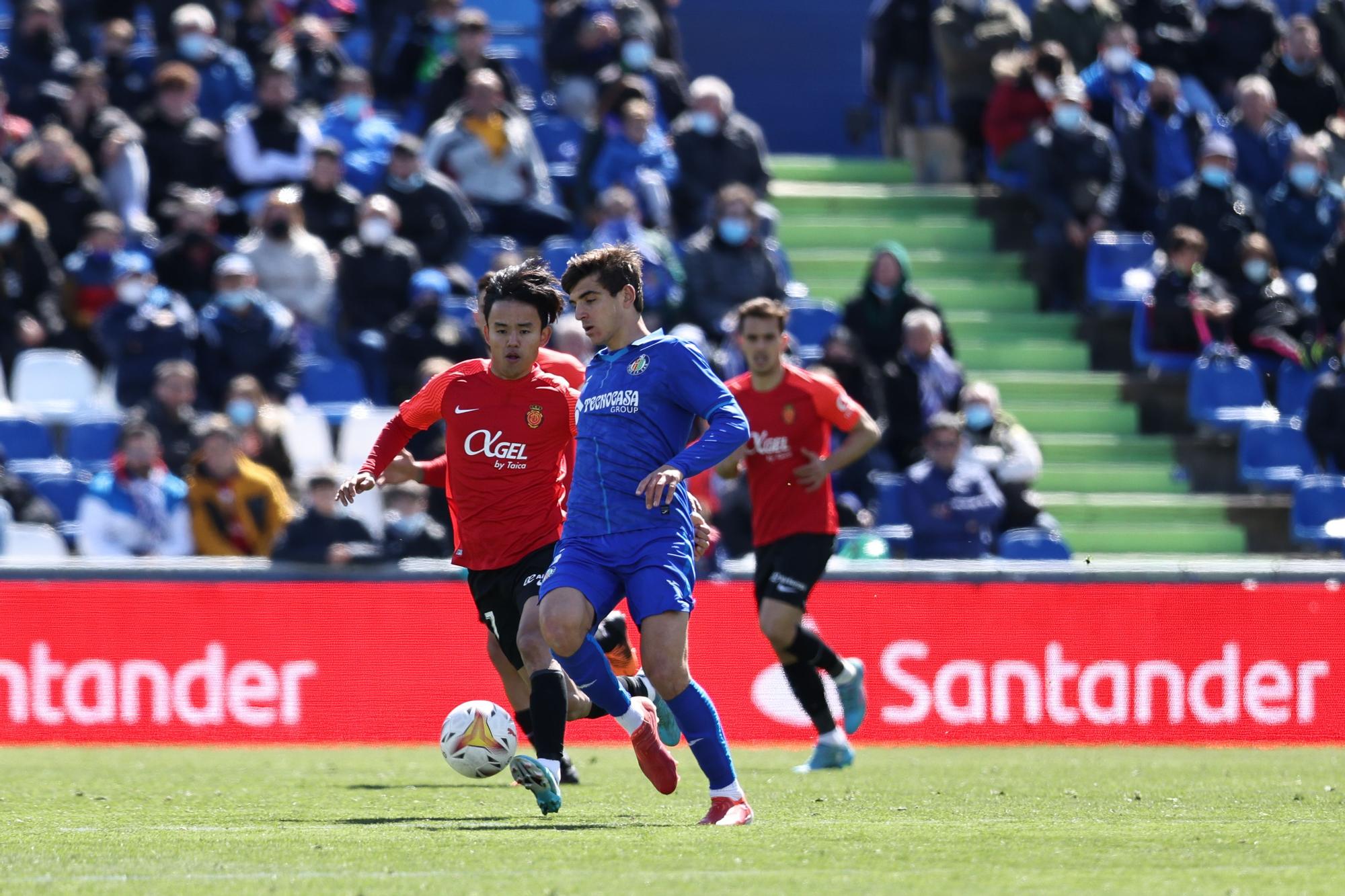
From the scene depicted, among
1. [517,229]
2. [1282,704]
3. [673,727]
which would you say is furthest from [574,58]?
[673,727]

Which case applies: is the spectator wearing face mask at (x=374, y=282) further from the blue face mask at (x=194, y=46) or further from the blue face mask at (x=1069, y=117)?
the blue face mask at (x=1069, y=117)

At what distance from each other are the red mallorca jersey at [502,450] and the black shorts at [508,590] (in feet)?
0.11

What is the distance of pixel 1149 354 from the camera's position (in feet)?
58.7

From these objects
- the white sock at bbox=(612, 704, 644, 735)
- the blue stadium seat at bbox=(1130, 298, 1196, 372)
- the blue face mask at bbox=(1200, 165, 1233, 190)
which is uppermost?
the blue face mask at bbox=(1200, 165, 1233, 190)

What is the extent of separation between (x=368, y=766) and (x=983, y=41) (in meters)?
10.9

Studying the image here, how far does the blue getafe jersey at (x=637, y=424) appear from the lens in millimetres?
7773

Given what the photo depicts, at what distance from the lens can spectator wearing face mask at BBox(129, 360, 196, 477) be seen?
14.7m

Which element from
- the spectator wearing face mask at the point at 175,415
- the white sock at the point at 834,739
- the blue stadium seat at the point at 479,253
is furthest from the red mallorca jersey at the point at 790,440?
the blue stadium seat at the point at 479,253

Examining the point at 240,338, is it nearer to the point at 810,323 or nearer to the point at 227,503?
the point at 227,503

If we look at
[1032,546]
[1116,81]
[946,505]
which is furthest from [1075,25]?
[946,505]

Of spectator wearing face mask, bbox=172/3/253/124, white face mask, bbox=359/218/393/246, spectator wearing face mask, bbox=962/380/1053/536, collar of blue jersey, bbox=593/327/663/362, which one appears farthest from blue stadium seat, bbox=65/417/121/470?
collar of blue jersey, bbox=593/327/663/362

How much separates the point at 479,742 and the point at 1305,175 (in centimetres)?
1214

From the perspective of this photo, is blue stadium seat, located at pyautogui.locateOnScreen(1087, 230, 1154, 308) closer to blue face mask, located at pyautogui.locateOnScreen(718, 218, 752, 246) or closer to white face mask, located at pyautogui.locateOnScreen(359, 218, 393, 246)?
blue face mask, located at pyautogui.locateOnScreen(718, 218, 752, 246)

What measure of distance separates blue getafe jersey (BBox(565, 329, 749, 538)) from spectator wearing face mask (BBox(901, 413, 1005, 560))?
22.1 feet
